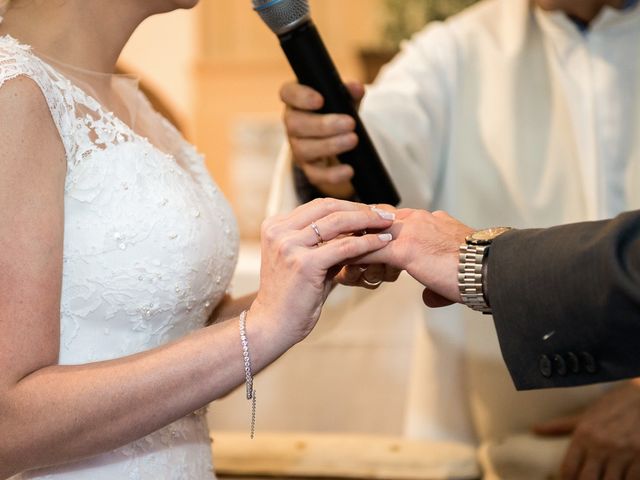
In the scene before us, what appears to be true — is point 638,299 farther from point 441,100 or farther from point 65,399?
point 441,100

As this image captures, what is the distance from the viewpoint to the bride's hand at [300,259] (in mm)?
1425

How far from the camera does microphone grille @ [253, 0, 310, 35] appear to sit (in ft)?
5.74

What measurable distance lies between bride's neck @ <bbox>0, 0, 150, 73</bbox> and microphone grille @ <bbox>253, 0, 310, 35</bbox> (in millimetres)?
216

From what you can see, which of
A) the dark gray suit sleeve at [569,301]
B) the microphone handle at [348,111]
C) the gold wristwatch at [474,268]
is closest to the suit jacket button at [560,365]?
the dark gray suit sleeve at [569,301]

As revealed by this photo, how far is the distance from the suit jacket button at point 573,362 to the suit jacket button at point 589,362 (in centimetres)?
1

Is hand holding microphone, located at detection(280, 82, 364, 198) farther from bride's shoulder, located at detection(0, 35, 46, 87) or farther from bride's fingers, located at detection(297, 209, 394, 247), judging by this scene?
bride's shoulder, located at detection(0, 35, 46, 87)

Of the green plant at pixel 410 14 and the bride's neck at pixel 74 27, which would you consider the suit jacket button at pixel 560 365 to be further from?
the green plant at pixel 410 14

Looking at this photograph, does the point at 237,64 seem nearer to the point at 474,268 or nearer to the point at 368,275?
the point at 368,275

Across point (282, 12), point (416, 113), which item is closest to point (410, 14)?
point (416, 113)

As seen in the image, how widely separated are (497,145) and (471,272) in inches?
51.0

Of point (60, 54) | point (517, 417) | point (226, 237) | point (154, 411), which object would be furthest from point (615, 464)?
point (60, 54)

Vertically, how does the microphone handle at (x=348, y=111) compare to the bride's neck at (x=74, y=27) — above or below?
below

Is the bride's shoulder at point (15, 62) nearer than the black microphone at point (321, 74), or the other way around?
the bride's shoulder at point (15, 62)

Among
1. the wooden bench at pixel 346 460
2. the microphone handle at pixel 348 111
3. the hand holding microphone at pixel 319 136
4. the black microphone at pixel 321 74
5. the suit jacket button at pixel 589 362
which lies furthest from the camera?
the wooden bench at pixel 346 460
